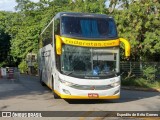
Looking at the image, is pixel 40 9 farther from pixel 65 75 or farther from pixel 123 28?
pixel 65 75

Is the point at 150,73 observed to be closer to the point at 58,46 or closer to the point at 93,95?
the point at 93,95

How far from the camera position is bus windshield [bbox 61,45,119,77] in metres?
17.4

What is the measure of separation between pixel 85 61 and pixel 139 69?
1669cm

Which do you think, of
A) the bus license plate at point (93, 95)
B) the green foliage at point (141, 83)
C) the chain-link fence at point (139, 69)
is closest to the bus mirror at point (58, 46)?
the bus license plate at point (93, 95)

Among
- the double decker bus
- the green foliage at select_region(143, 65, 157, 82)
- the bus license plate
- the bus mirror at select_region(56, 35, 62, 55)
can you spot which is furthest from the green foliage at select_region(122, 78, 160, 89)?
the bus mirror at select_region(56, 35, 62, 55)

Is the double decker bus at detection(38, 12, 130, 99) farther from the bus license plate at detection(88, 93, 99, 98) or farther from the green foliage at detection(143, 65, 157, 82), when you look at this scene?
the green foliage at detection(143, 65, 157, 82)

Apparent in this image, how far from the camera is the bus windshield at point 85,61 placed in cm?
1742

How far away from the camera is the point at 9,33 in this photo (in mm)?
77562

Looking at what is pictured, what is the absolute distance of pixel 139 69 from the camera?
3356 cm

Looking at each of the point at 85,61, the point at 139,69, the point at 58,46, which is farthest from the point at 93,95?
the point at 139,69

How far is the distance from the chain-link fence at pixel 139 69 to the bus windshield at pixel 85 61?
15.3 meters

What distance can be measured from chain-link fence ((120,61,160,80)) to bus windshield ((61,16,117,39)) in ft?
48.9

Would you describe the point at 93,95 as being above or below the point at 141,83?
above

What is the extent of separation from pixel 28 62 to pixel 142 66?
3230cm
